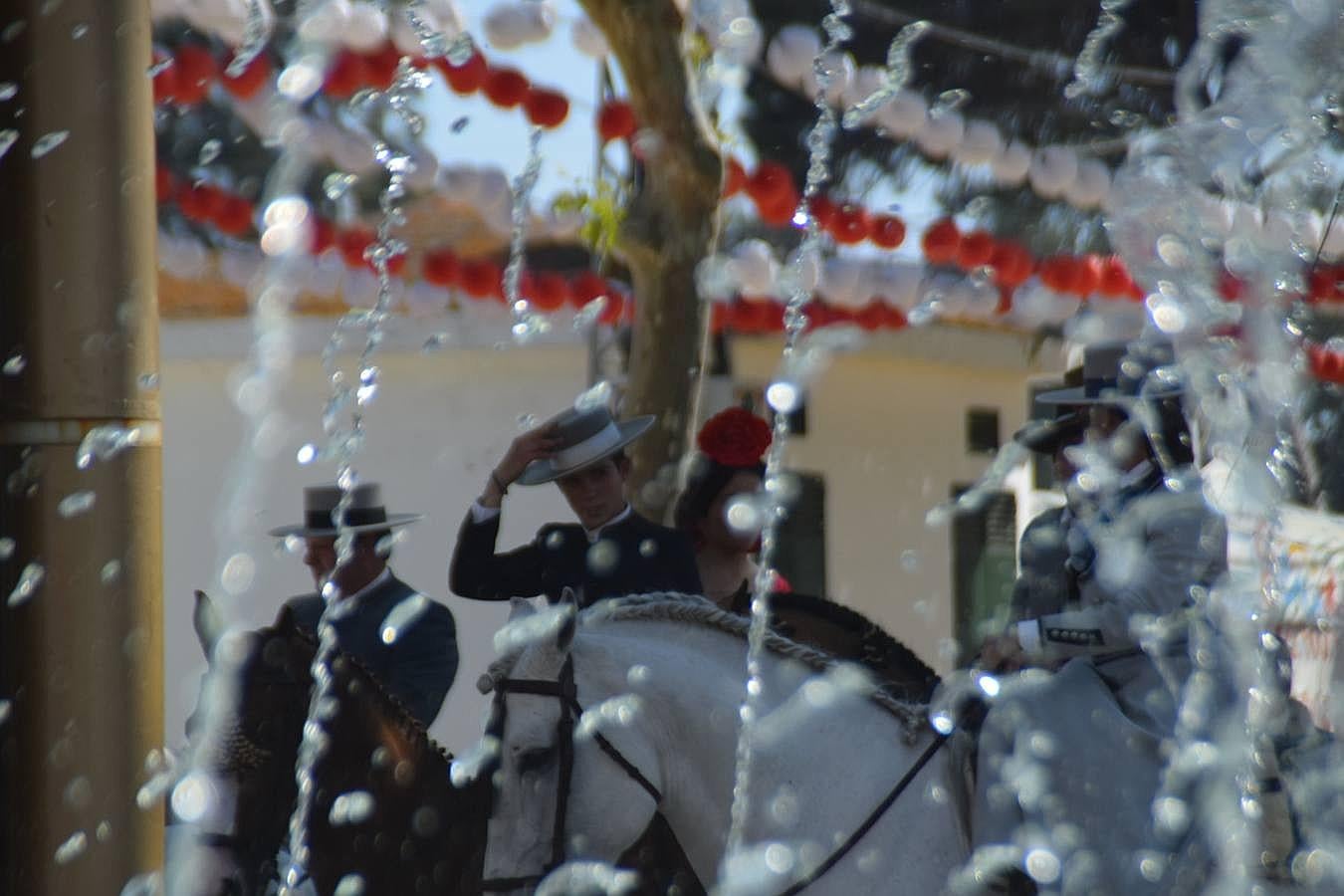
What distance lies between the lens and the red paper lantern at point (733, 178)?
22.6 ft

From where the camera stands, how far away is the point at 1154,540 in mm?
3100

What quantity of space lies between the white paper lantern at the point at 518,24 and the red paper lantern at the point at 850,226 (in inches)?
80.1

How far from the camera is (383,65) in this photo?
5.50m

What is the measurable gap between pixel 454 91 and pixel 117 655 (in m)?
4.30

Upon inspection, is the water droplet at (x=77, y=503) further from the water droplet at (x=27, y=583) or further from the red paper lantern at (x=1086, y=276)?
the red paper lantern at (x=1086, y=276)

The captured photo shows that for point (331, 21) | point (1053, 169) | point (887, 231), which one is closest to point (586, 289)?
point (887, 231)

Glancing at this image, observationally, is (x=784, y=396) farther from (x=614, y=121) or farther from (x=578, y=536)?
(x=578, y=536)

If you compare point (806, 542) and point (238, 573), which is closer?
point (238, 573)

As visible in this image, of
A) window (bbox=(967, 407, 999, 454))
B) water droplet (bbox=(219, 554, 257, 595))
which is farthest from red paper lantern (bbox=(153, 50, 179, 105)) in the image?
window (bbox=(967, 407, 999, 454))

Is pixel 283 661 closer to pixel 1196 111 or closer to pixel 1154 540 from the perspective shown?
pixel 1154 540

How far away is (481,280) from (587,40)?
5.28ft

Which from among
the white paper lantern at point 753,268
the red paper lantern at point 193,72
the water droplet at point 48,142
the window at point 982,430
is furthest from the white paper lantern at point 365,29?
the window at point 982,430

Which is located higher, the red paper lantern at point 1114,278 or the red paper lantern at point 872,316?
the red paper lantern at point 1114,278

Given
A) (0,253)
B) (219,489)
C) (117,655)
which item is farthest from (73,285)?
(219,489)
